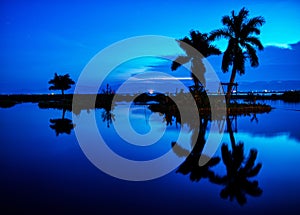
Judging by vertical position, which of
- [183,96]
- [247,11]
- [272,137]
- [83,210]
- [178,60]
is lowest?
[83,210]

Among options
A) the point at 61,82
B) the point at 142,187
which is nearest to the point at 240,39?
the point at 142,187

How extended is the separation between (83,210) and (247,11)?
24.6 meters

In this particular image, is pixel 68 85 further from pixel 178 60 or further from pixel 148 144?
pixel 148 144

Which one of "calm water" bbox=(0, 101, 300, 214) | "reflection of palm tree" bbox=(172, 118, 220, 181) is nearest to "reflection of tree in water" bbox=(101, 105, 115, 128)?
"reflection of palm tree" bbox=(172, 118, 220, 181)

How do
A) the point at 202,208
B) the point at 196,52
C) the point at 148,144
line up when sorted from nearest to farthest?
the point at 202,208
the point at 148,144
the point at 196,52

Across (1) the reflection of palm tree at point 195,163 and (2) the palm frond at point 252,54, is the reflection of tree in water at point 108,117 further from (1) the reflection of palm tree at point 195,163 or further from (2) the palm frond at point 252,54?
(2) the palm frond at point 252,54

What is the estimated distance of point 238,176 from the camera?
686 cm

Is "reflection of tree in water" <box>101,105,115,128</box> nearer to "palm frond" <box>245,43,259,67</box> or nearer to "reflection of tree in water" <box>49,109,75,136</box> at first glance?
"reflection of tree in water" <box>49,109,75,136</box>

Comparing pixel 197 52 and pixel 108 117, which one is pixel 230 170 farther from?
pixel 197 52

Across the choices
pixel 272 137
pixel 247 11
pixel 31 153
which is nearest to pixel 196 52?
pixel 247 11

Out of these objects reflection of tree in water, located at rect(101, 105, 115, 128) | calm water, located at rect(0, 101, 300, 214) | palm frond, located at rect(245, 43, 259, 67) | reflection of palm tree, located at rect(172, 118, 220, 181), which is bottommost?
calm water, located at rect(0, 101, 300, 214)

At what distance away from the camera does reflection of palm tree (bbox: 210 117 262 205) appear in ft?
18.9

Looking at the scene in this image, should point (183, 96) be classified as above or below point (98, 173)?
above

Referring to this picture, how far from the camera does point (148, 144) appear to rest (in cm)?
1150
